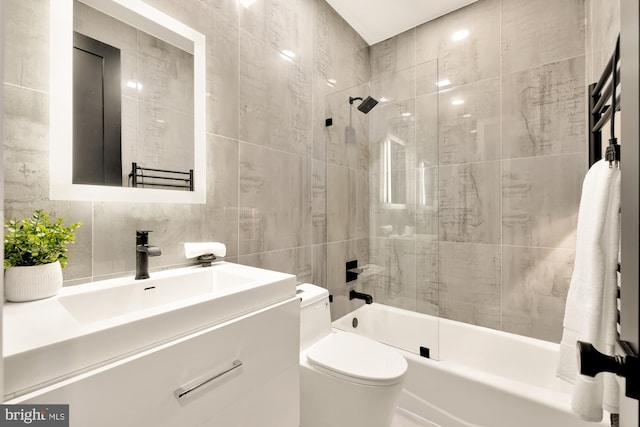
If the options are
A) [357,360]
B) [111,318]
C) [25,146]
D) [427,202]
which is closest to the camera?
[111,318]

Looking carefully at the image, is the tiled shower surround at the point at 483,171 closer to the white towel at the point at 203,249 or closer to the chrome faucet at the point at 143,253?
the white towel at the point at 203,249

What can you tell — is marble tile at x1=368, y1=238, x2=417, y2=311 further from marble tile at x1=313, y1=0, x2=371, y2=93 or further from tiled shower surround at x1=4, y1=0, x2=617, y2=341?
marble tile at x1=313, y1=0, x2=371, y2=93

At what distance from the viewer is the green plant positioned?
30.4 inches

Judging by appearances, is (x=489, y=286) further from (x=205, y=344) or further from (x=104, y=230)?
(x=104, y=230)

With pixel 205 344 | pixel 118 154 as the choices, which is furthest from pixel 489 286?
pixel 118 154

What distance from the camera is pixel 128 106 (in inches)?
43.5

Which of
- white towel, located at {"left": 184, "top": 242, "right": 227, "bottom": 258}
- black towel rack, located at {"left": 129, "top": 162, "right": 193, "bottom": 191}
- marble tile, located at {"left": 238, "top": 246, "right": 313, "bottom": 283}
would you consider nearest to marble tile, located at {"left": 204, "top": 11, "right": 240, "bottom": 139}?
black towel rack, located at {"left": 129, "top": 162, "right": 193, "bottom": 191}

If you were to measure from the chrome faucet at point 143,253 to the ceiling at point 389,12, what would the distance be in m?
2.14

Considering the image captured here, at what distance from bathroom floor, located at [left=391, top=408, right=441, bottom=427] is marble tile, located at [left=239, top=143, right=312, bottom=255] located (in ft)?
3.89

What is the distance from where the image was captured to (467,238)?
220 centimetres

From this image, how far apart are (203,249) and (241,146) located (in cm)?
57

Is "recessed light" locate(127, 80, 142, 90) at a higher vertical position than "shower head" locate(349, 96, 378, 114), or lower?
lower

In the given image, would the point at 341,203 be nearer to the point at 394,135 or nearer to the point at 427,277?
the point at 394,135

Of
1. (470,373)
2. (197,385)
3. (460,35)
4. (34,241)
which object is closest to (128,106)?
(34,241)
